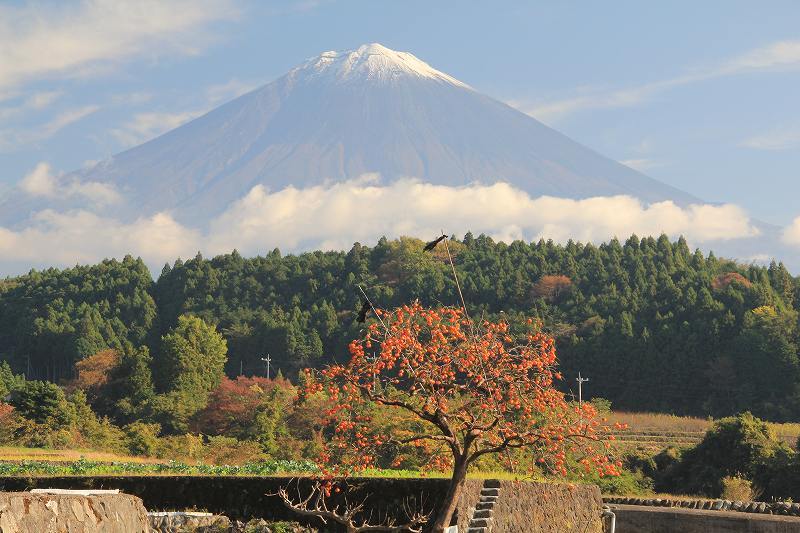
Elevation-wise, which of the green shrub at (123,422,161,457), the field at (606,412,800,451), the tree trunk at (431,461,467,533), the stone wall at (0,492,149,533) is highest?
the stone wall at (0,492,149,533)

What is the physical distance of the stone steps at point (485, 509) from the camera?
16705mm

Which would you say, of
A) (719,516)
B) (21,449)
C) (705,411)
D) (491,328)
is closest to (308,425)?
(21,449)

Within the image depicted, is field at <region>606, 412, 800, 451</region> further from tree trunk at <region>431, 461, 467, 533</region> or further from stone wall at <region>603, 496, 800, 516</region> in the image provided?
tree trunk at <region>431, 461, 467, 533</region>

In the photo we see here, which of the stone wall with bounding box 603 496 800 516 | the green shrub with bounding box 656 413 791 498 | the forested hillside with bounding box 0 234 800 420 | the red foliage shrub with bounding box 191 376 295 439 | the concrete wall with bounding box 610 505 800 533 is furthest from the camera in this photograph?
the forested hillside with bounding box 0 234 800 420

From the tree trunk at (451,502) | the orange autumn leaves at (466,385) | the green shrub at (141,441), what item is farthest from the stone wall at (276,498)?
the green shrub at (141,441)

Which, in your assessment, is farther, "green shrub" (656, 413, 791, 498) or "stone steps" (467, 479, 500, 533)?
"green shrub" (656, 413, 791, 498)

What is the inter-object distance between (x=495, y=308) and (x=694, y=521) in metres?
61.6

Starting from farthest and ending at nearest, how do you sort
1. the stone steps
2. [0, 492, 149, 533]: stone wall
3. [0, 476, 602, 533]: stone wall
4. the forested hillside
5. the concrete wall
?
the forested hillside
the concrete wall
[0, 476, 602, 533]: stone wall
the stone steps
[0, 492, 149, 533]: stone wall

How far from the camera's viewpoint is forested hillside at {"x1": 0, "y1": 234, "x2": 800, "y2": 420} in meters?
67.1

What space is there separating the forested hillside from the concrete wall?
39.1 meters

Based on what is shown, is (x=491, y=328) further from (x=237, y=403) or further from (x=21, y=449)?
(x=237, y=403)

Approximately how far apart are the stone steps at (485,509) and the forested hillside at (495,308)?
41551 millimetres

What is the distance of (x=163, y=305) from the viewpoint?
9144 cm

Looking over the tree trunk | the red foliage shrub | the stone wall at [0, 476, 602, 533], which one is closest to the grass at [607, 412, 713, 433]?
the red foliage shrub
